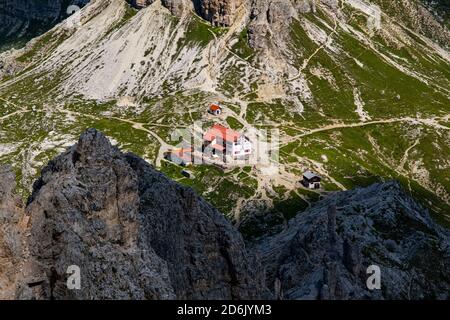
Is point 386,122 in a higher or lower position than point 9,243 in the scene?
higher

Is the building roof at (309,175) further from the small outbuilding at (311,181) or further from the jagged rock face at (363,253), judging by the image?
the jagged rock face at (363,253)

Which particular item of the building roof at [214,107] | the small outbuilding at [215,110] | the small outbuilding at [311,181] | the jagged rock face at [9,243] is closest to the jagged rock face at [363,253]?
the jagged rock face at [9,243]

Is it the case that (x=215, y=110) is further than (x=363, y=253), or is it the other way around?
(x=215, y=110)

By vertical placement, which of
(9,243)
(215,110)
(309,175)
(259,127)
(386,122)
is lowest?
(9,243)

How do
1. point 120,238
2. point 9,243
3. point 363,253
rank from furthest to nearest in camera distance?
point 363,253 → point 120,238 → point 9,243

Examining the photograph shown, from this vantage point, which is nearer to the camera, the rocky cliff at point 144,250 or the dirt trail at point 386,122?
the rocky cliff at point 144,250

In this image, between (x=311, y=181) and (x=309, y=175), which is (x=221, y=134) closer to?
(x=309, y=175)

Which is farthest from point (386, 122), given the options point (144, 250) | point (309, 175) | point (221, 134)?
point (144, 250)
